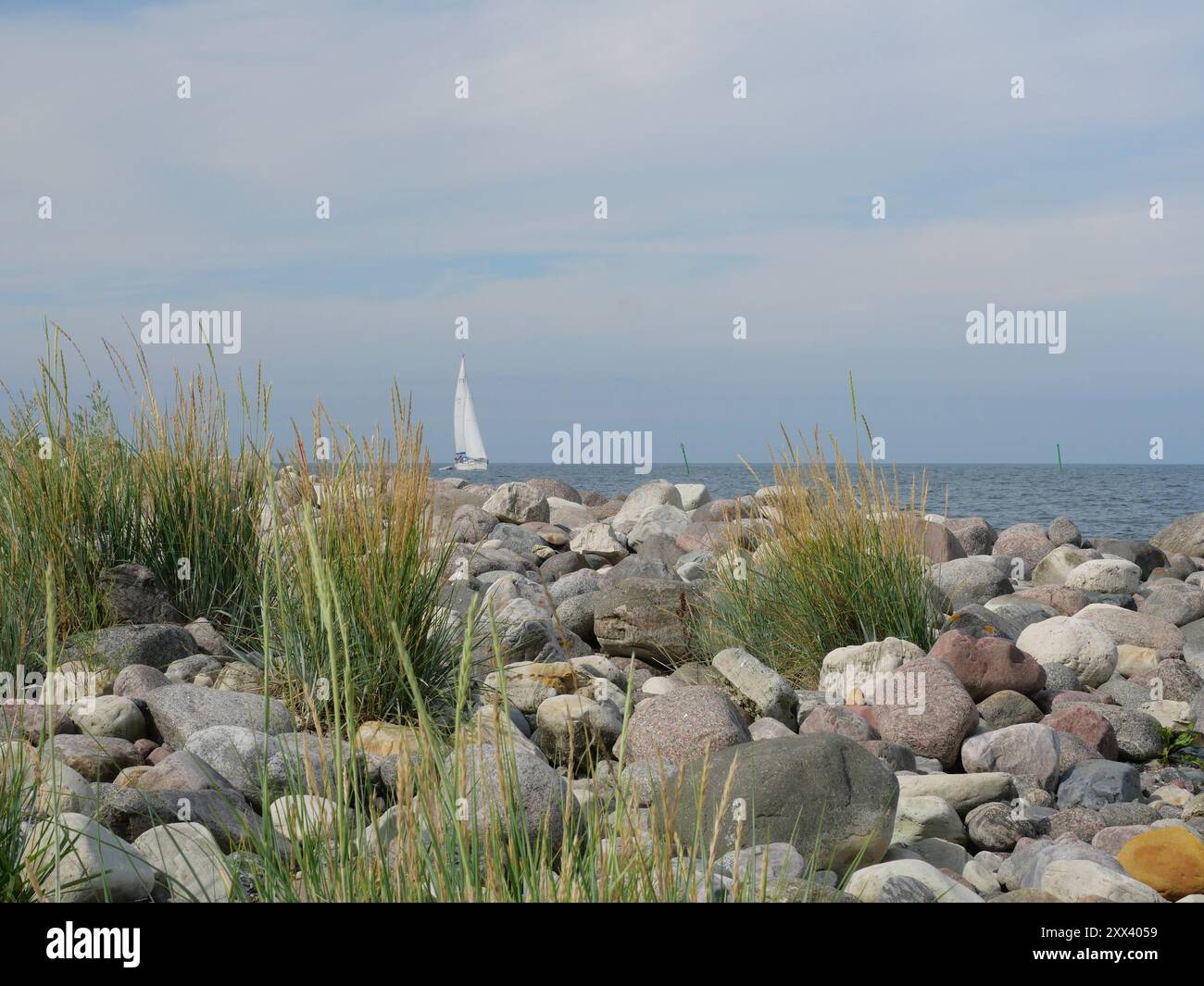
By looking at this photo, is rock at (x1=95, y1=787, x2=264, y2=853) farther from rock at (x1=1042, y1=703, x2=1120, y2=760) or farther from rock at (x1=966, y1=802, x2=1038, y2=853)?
rock at (x1=1042, y1=703, x2=1120, y2=760)

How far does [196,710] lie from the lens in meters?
3.97

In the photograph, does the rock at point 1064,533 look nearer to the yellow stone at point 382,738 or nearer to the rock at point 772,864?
the yellow stone at point 382,738

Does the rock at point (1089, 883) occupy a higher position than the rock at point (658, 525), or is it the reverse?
the rock at point (658, 525)

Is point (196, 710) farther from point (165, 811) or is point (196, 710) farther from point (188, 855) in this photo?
point (188, 855)

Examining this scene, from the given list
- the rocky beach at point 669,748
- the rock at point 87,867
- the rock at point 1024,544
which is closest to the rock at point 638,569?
the rocky beach at point 669,748

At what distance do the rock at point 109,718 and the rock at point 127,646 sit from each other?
52 centimetres

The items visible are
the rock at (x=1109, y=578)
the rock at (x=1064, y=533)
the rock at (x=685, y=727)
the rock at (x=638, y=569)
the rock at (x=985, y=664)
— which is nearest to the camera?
the rock at (x=685, y=727)

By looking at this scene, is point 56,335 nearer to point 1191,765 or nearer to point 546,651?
point 546,651

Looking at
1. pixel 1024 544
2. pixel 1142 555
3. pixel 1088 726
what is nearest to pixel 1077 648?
pixel 1088 726

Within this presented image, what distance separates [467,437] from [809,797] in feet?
64.5

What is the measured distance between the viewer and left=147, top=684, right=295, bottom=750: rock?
391 cm

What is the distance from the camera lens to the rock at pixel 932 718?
4520 millimetres

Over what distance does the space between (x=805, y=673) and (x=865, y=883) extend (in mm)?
2596

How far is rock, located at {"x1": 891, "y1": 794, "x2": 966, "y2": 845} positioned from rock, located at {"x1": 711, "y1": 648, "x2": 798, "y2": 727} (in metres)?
0.93
